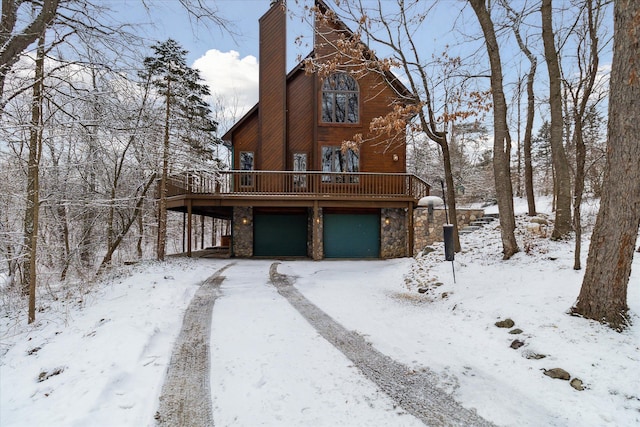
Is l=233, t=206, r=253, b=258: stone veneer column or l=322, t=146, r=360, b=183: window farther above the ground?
l=322, t=146, r=360, b=183: window

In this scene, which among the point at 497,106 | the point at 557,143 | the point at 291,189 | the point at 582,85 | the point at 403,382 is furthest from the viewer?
the point at 291,189

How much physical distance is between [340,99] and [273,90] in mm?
2896

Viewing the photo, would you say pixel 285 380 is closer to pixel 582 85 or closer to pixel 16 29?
pixel 16 29

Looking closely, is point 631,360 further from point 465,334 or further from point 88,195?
point 88,195

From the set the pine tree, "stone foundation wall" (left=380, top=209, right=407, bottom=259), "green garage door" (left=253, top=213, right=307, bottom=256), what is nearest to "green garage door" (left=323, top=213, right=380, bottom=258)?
"stone foundation wall" (left=380, top=209, right=407, bottom=259)

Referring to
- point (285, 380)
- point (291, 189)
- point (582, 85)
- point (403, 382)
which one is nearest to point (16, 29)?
point (285, 380)

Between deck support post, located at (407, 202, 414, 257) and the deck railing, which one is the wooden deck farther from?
deck support post, located at (407, 202, 414, 257)

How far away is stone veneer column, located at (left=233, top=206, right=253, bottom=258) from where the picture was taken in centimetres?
1417

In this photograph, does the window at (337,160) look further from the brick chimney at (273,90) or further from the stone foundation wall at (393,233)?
the stone foundation wall at (393,233)

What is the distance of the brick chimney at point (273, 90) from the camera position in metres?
13.8

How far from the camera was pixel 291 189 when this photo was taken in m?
13.0

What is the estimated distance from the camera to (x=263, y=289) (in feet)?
23.4

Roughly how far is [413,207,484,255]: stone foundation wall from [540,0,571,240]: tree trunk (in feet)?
17.5

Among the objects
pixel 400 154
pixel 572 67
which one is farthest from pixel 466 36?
→ pixel 400 154
